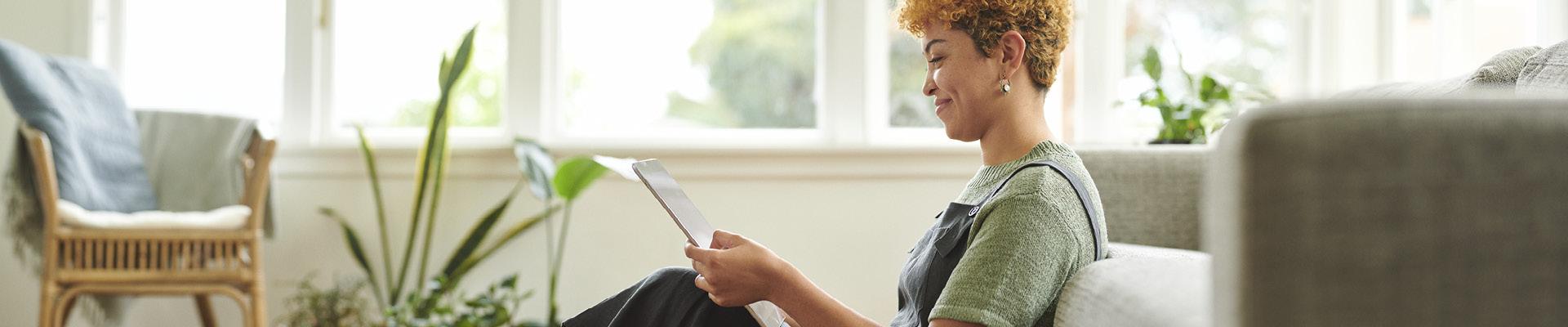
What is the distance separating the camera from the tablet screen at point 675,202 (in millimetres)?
1197

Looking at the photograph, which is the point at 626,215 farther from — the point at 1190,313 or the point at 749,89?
the point at 1190,313

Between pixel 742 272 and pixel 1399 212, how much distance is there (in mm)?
692

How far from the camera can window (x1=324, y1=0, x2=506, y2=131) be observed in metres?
3.36

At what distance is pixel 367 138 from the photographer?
3.33m

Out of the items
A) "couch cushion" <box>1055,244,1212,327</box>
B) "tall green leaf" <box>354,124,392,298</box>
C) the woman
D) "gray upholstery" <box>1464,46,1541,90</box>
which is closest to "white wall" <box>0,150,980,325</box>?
"tall green leaf" <box>354,124,392,298</box>

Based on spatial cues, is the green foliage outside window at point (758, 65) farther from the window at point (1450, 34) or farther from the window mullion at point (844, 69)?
the window at point (1450, 34)

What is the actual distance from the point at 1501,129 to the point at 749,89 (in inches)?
112

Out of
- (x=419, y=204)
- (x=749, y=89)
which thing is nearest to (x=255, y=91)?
(x=419, y=204)

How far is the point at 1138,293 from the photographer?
84 centimetres

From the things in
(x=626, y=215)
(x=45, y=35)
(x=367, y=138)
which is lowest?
(x=626, y=215)

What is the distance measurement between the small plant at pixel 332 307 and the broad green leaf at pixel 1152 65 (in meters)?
2.02

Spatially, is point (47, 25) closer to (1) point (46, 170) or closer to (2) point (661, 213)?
(1) point (46, 170)

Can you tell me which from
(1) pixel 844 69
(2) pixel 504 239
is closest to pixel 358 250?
(2) pixel 504 239

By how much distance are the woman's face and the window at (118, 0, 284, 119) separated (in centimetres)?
263
